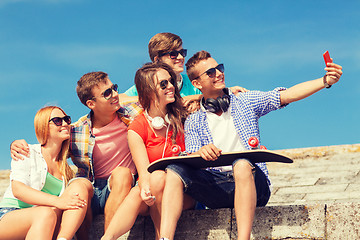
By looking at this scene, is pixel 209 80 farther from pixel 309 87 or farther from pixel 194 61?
pixel 309 87

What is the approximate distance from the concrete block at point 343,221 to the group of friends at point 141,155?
561 mm

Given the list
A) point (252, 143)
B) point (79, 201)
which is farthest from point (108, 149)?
point (252, 143)

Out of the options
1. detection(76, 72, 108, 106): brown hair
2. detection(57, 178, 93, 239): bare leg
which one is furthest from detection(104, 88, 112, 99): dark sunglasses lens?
detection(57, 178, 93, 239): bare leg

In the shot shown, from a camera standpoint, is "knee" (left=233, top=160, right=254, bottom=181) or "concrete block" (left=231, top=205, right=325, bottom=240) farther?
"concrete block" (left=231, top=205, right=325, bottom=240)

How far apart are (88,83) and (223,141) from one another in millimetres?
1408

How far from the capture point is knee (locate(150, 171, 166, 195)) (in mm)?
4141

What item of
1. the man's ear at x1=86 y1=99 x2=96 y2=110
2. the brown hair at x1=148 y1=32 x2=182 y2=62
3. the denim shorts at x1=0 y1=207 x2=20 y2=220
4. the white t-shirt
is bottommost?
the denim shorts at x1=0 y1=207 x2=20 y2=220

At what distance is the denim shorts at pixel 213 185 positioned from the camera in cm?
414

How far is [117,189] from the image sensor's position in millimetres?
4504

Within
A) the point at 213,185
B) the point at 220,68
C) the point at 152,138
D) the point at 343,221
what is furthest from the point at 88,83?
the point at 343,221

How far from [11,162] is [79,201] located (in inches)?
29.8

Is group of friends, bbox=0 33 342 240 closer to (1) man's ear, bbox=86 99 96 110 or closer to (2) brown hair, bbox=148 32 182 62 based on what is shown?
(1) man's ear, bbox=86 99 96 110

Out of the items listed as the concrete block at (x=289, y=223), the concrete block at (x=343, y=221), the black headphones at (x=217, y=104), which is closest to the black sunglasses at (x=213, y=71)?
the black headphones at (x=217, y=104)

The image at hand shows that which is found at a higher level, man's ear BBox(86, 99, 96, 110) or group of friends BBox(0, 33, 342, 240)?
man's ear BBox(86, 99, 96, 110)
